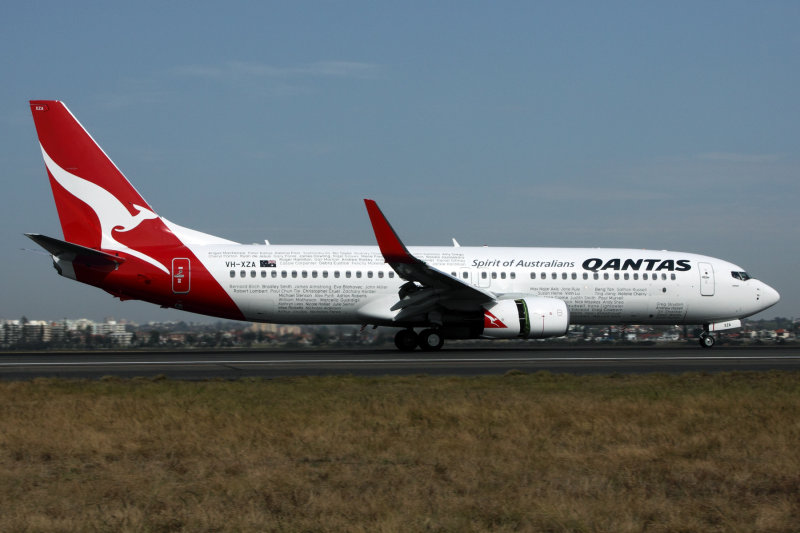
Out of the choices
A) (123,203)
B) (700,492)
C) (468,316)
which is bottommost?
(700,492)

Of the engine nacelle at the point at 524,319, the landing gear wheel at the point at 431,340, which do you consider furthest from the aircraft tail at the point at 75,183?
the engine nacelle at the point at 524,319

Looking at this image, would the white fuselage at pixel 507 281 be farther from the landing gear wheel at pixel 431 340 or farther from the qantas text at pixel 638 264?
the landing gear wheel at pixel 431 340

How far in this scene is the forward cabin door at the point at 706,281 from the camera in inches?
1061

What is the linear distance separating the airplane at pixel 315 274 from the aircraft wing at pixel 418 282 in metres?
0.03

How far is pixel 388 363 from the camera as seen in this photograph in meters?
19.7

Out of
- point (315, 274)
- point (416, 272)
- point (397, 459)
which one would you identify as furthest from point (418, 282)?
point (397, 459)

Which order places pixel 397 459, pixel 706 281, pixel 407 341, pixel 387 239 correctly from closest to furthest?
pixel 397 459, pixel 387 239, pixel 407 341, pixel 706 281

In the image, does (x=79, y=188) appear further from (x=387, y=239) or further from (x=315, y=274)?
(x=387, y=239)

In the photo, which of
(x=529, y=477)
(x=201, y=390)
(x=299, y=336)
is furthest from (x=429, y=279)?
(x=529, y=477)

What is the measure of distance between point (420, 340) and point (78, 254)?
9.78 meters

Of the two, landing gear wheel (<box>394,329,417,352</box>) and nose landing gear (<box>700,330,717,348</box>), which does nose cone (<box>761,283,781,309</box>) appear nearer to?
nose landing gear (<box>700,330,717,348</box>)

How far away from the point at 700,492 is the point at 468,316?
56.3 ft

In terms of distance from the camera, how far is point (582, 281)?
25859 millimetres

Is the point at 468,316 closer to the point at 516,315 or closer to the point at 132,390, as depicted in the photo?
the point at 516,315
